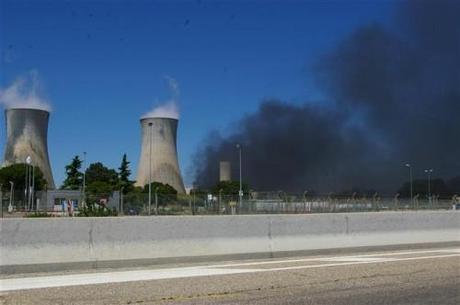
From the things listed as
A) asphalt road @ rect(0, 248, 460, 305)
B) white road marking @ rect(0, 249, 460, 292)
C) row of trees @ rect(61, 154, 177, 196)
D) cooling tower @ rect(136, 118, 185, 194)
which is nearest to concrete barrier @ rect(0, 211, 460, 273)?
asphalt road @ rect(0, 248, 460, 305)

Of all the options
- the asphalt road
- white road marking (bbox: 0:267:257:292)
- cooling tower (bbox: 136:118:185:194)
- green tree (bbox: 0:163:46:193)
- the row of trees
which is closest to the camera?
the asphalt road

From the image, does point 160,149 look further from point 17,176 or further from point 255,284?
point 255,284

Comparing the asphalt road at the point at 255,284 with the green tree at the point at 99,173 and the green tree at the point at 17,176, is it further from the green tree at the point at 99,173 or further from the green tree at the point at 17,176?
the green tree at the point at 99,173

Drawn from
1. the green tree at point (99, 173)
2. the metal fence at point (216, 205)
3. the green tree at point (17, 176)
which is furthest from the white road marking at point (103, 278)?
the green tree at point (99, 173)

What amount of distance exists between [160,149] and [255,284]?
233ft

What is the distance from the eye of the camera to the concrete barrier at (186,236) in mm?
11641

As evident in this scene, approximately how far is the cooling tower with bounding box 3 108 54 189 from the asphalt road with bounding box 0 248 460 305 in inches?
2544

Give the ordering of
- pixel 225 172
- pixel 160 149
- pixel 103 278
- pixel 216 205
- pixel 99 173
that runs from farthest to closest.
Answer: pixel 99 173 < pixel 225 172 < pixel 160 149 < pixel 216 205 < pixel 103 278

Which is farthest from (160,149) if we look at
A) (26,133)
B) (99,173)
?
(99,173)

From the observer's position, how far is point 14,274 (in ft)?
36.7

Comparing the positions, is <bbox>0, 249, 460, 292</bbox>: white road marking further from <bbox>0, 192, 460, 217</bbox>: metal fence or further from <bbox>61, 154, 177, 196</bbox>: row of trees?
<bbox>61, 154, 177, 196</bbox>: row of trees

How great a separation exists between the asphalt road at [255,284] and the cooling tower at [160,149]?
218 feet

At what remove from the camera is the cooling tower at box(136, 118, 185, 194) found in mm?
80188

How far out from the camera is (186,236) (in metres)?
13.4
